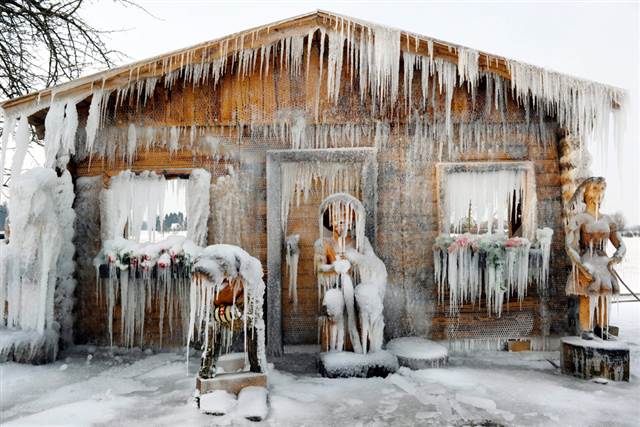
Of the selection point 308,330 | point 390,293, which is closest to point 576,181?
point 390,293

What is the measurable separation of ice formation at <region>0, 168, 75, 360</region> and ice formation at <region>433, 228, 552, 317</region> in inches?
230

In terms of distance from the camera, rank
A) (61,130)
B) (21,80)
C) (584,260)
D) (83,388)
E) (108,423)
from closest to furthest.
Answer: (108,423) → (83,388) → (584,260) → (61,130) → (21,80)

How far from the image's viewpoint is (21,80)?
9.93m

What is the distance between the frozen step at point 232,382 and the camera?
4410 mm

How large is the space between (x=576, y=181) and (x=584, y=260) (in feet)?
4.76

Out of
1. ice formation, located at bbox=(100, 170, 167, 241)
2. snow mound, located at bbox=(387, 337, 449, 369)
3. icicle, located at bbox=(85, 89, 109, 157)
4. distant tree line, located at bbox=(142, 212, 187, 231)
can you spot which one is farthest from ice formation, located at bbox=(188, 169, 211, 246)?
snow mound, located at bbox=(387, 337, 449, 369)

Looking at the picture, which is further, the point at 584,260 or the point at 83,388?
the point at 584,260

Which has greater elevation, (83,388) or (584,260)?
(584,260)

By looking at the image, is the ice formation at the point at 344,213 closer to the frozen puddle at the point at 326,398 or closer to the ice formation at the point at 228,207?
the ice formation at the point at 228,207

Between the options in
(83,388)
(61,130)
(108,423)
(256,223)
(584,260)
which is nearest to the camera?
(108,423)

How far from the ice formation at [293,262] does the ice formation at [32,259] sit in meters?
3.46

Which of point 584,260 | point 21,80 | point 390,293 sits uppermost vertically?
point 21,80

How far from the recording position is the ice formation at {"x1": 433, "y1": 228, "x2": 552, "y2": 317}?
6316mm

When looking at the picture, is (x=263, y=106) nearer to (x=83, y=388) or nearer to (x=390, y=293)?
(x=390, y=293)
